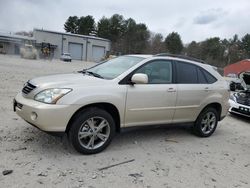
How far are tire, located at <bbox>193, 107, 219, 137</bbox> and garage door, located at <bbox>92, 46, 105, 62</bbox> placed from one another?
5876 cm

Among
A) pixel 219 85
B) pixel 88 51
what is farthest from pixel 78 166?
pixel 88 51

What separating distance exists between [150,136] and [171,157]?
43.6 inches

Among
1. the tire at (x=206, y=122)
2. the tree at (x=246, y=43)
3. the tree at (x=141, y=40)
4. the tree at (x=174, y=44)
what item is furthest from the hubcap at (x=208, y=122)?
the tree at (x=246, y=43)

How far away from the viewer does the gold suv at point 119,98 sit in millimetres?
4297

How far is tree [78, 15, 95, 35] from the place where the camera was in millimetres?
87062

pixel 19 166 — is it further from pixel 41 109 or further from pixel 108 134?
pixel 108 134

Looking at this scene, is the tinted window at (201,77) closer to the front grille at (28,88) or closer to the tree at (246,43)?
the front grille at (28,88)

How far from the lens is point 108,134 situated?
4773mm

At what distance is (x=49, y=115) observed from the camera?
4.16 meters

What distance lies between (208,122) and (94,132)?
2992mm

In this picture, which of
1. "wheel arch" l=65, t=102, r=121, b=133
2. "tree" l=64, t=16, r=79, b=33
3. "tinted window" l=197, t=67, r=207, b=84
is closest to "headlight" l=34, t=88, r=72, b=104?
"wheel arch" l=65, t=102, r=121, b=133

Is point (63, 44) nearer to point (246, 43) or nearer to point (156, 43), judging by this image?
point (156, 43)

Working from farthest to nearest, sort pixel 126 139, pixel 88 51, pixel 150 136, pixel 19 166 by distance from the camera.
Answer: pixel 88 51, pixel 150 136, pixel 126 139, pixel 19 166

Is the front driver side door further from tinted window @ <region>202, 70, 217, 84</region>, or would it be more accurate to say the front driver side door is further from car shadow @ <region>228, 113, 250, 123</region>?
car shadow @ <region>228, 113, 250, 123</region>
